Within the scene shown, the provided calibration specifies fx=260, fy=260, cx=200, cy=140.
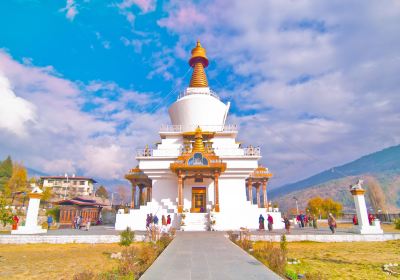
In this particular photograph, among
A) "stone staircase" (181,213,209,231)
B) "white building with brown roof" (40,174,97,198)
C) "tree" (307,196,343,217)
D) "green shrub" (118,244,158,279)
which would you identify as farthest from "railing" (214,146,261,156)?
"white building with brown roof" (40,174,97,198)

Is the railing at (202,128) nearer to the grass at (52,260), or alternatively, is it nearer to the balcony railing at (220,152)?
the balcony railing at (220,152)

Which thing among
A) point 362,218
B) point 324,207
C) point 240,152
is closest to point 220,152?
point 240,152

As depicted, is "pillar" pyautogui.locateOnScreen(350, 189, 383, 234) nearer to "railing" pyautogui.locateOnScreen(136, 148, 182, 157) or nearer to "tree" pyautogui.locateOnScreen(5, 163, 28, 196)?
"railing" pyautogui.locateOnScreen(136, 148, 182, 157)

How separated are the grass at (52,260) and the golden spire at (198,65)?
2229 cm

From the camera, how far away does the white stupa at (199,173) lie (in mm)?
21703

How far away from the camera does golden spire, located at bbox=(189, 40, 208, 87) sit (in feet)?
106

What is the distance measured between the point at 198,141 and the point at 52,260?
51.3 feet

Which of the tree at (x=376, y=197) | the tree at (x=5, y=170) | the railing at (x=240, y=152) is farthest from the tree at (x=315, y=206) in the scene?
the tree at (x=5, y=170)

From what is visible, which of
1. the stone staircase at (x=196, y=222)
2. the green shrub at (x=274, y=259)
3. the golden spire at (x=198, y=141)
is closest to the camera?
the green shrub at (x=274, y=259)

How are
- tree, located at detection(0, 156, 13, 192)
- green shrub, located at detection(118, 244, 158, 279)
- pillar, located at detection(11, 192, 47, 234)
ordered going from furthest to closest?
tree, located at detection(0, 156, 13, 192), pillar, located at detection(11, 192, 47, 234), green shrub, located at detection(118, 244, 158, 279)

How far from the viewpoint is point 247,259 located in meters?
7.97

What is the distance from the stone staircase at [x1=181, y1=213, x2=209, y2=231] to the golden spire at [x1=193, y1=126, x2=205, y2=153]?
18.8 ft

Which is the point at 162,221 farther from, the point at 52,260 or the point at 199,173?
the point at 52,260

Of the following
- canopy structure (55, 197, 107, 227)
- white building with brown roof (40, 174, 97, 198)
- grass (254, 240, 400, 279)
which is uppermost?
white building with brown roof (40, 174, 97, 198)
